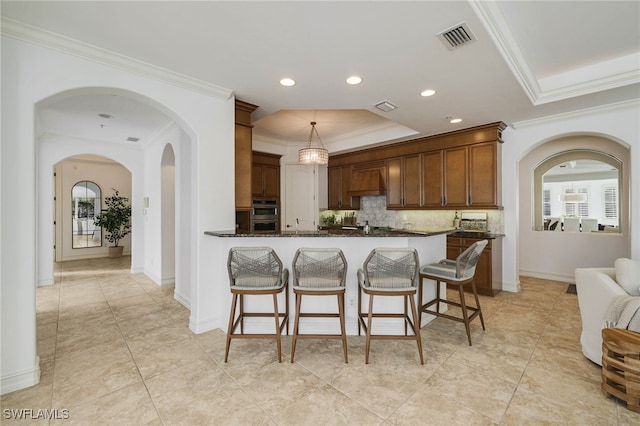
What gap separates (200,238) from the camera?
3115 mm

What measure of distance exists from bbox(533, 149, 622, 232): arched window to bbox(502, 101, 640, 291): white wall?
11.0 inches

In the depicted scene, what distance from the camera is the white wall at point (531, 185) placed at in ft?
11.9

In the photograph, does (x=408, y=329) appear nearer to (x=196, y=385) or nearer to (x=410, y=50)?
(x=196, y=385)

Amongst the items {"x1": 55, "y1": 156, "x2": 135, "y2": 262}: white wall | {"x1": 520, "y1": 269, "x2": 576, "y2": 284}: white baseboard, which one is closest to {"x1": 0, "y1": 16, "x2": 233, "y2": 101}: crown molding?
{"x1": 520, "y1": 269, "x2": 576, "y2": 284}: white baseboard

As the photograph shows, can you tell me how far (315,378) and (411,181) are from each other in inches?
167

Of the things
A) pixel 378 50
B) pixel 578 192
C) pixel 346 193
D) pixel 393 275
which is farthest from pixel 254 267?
pixel 578 192

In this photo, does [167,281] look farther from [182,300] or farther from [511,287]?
[511,287]

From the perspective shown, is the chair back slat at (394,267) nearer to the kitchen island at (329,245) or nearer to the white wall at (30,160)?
the kitchen island at (329,245)

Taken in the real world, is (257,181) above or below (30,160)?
above

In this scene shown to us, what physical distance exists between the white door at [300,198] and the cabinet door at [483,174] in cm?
356

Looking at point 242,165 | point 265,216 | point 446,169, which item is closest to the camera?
point 242,165

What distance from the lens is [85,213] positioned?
789cm

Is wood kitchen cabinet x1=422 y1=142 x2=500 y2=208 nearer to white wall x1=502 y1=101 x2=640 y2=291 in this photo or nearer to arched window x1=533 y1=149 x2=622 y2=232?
white wall x1=502 y1=101 x2=640 y2=291

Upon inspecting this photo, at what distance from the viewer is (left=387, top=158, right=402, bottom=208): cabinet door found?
5727mm
